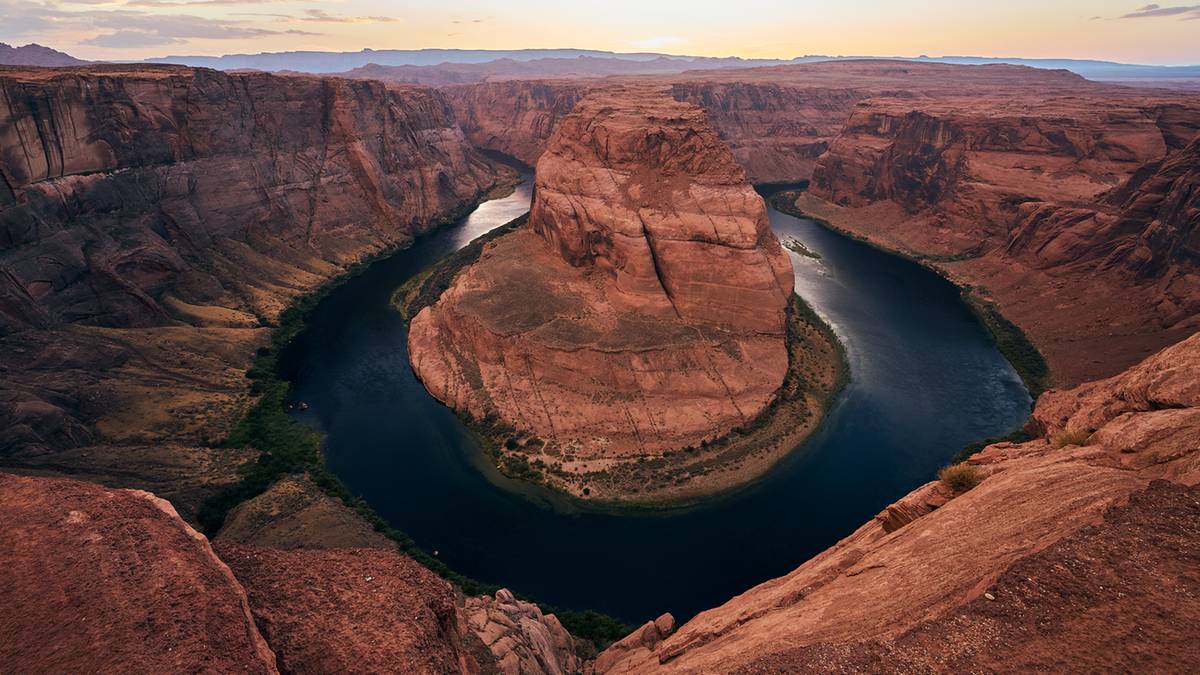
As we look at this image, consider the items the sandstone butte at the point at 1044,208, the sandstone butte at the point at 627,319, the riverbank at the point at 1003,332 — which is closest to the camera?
the sandstone butte at the point at 627,319

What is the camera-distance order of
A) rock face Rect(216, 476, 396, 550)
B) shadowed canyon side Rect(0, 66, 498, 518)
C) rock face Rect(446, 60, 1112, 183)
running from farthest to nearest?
rock face Rect(446, 60, 1112, 183) < shadowed canyon side Rect(0, 66, 498, 518) < rock face Rect(216, 476, 396, 550)

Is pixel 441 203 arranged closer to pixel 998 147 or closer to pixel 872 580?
pixel 998 147

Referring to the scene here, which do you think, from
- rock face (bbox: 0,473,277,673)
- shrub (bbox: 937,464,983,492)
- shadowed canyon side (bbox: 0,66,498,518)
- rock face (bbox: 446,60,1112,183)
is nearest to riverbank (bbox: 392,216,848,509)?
shadowed canyon side (bbox: 0,66,498,518)

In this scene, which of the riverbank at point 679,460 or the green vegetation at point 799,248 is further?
the green vegetation at point 799,248

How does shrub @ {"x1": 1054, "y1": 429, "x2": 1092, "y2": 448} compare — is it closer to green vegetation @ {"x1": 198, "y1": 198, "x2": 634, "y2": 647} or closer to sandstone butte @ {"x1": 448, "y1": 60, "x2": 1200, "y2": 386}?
green vegetation @ {"x1": 198, "y1": 198, "x2": 634, "y2": 647}

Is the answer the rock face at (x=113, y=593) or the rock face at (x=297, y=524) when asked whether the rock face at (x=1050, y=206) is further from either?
the rock face at (x=113, y=593)

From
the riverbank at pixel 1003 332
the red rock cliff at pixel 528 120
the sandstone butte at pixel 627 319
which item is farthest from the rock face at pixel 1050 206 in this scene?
the red rock cliff at pixel 528 120
